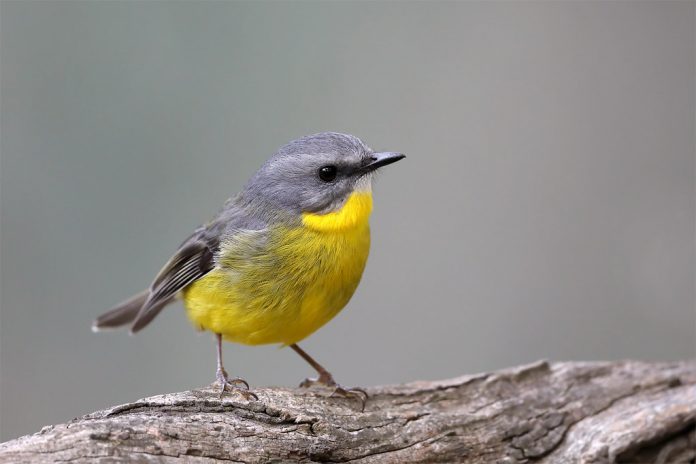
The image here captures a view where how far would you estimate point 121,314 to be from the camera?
246 inches

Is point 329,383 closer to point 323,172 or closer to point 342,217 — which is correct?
point 342,217

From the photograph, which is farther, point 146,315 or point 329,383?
point 146,315

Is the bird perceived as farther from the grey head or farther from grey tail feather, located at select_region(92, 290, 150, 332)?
grey tail feather, located at select_region(92, 290, 150, 332)

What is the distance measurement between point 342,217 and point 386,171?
3.14 ft

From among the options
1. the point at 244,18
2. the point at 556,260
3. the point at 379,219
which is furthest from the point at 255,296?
the point at 556,260

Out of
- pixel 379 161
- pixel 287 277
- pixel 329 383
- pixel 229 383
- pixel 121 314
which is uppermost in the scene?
pixel 379 161

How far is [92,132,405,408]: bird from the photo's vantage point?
4.76 m

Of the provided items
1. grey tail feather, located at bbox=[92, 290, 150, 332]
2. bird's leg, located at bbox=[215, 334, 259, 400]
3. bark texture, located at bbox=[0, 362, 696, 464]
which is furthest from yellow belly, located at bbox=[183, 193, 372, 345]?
grey tail feather, located at bbox=[92, 290, 150, 332]

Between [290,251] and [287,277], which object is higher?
[290,251]

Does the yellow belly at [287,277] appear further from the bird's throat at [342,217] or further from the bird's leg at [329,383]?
the bird's leg at [329,383]

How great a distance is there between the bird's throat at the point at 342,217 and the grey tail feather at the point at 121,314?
1.93 m

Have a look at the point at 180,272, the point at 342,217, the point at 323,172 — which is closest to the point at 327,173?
the point at 323,172

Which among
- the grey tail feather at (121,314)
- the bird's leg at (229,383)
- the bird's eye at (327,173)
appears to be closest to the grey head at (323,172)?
the bird's eye at (327,173)

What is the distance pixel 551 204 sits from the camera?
7.97 metres
